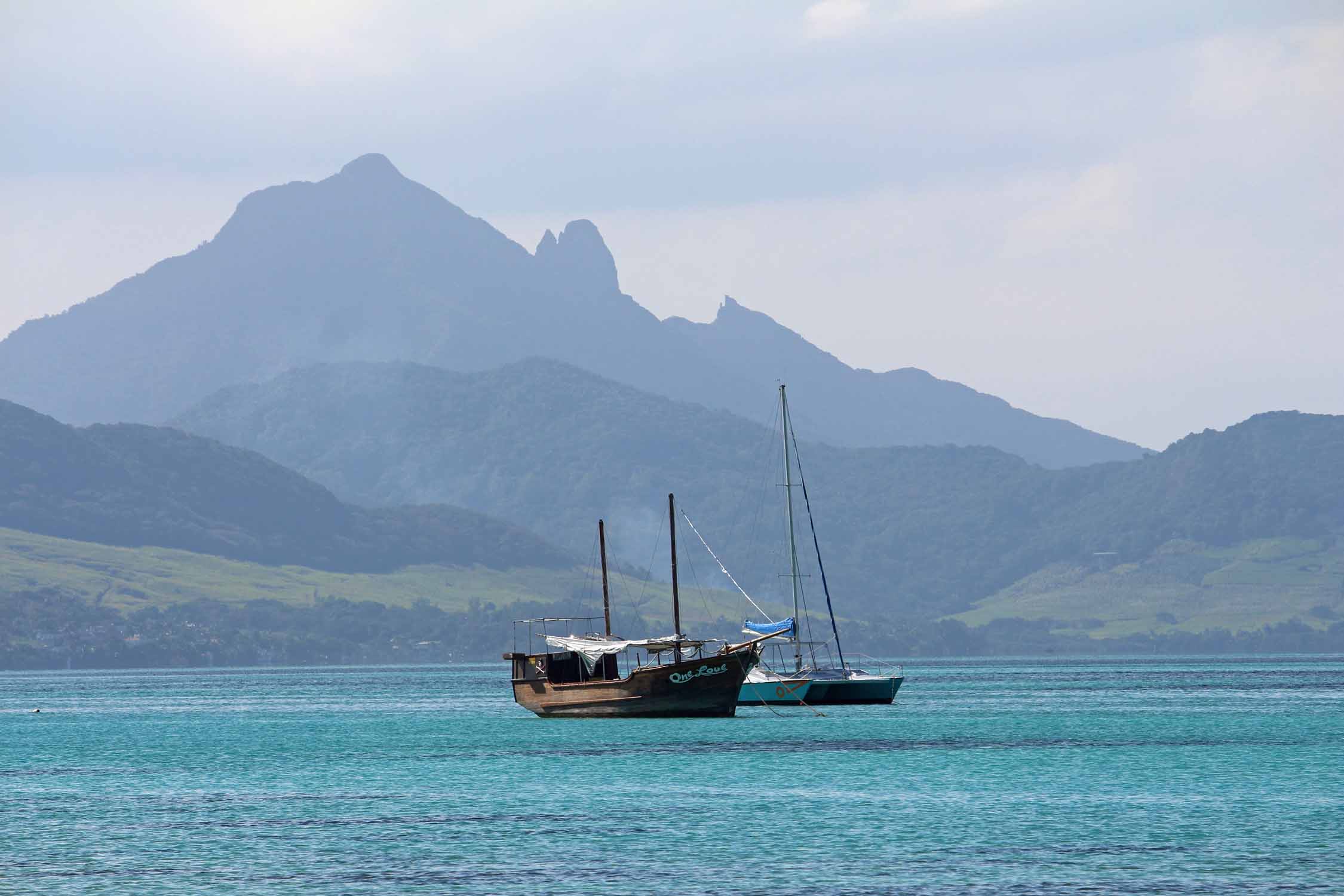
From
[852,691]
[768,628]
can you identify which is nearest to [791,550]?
[768,628]

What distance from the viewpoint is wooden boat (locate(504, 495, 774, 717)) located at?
4995 inches

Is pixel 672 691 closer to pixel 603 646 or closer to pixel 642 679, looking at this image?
pixel 642 679

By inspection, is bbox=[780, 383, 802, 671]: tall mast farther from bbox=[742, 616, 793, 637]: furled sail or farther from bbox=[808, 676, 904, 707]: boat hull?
bbox=[808, 676, 904, 707]: boat hull

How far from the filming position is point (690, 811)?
7531cm

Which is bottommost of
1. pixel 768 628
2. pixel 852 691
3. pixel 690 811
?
pixel 690 811

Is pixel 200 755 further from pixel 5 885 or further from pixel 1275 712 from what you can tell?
pixel 1275 712

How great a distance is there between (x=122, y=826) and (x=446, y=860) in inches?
722

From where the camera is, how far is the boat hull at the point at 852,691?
152m

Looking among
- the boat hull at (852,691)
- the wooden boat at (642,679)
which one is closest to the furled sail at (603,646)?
the wooden boat at (642,679)

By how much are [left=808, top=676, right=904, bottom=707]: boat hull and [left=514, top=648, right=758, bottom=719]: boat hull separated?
849 inches

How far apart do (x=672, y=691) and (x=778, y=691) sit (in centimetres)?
2337

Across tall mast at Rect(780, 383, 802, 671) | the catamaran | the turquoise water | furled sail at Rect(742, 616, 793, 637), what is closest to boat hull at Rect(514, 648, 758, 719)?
the turquoise water

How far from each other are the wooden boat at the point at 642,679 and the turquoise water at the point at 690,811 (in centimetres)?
186

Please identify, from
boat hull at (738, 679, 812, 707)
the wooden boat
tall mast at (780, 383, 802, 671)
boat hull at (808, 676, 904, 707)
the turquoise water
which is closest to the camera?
the turquoise water
